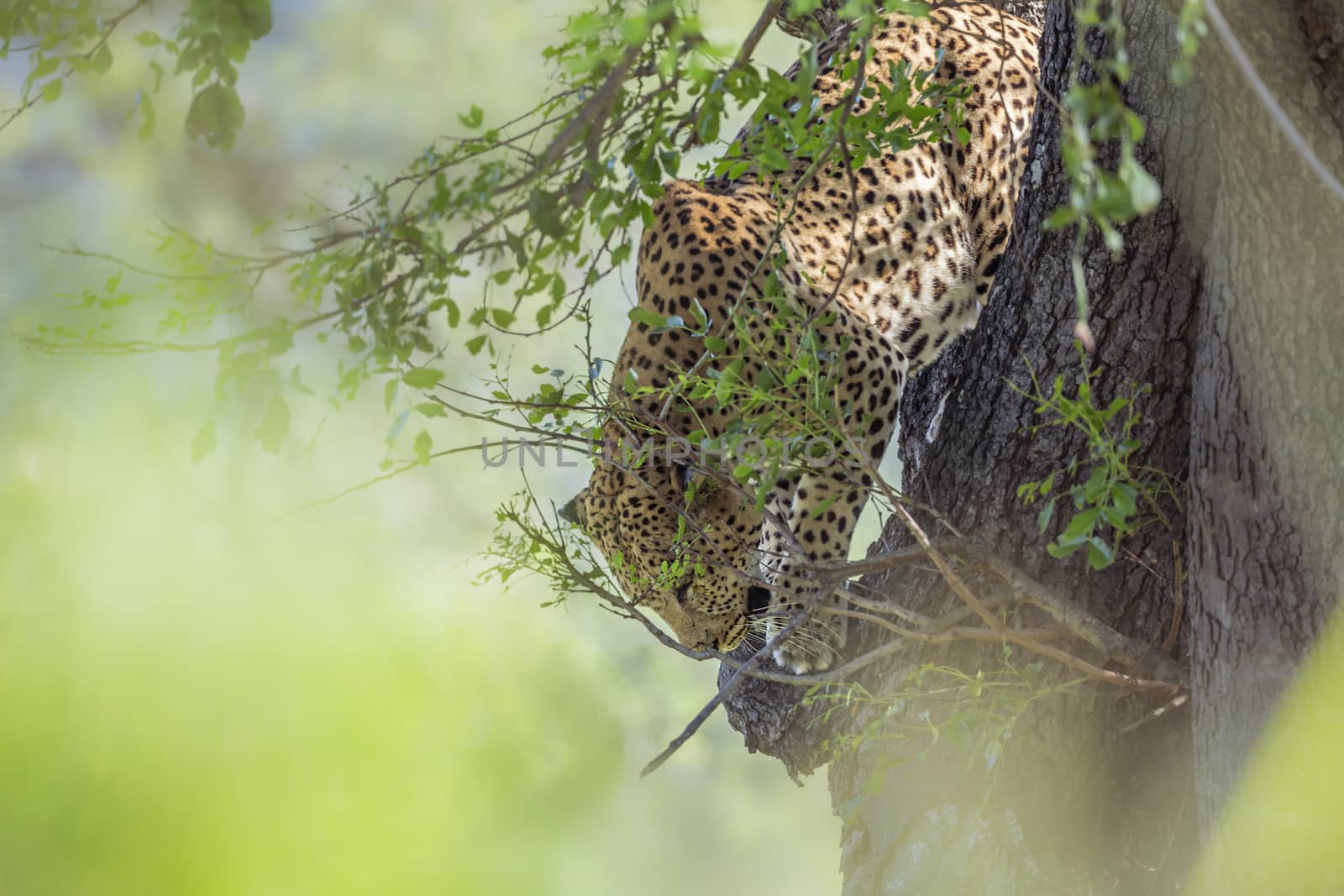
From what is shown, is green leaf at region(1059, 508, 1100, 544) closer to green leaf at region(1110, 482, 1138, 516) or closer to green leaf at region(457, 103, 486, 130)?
green leaf at region(1110, 482, 1138, 516)

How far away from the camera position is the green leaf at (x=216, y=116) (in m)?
1.43

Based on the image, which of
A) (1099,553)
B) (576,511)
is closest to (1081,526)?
(1099,553)

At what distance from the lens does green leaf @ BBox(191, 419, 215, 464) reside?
149 cm

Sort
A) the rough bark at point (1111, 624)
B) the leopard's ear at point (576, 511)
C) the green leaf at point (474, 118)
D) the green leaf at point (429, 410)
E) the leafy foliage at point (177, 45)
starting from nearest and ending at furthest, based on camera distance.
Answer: the leafy foliage at point (177, 45) → the green leaf at point (429, 410) → the green leaf at point (474, 118) → the rough bark at point (1111, 624) → the leopard's ear at point (576, 511)

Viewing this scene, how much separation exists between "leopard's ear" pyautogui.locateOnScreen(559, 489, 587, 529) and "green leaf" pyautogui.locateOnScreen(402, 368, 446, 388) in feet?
7.39

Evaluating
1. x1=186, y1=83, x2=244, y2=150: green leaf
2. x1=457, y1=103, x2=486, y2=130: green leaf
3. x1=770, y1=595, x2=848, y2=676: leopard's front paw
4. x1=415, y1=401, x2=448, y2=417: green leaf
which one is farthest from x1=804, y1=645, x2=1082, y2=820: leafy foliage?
x1=186, y1=83, x2=244, y2=150: green leaf

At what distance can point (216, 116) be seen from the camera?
4.71 ft

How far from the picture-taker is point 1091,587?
2547 millimetres

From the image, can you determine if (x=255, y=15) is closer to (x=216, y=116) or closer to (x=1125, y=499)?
(x=216, y=116)

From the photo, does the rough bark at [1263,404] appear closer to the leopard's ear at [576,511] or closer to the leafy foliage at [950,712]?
the leafy foliage at [950,712]

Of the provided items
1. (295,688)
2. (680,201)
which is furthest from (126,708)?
(680,201)

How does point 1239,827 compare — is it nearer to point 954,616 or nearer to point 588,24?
point 954,616

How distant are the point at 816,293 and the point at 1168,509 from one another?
3.99ft

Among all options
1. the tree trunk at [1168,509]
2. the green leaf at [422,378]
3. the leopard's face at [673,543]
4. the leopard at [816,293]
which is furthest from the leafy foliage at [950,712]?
the green leaf at [422,378]
